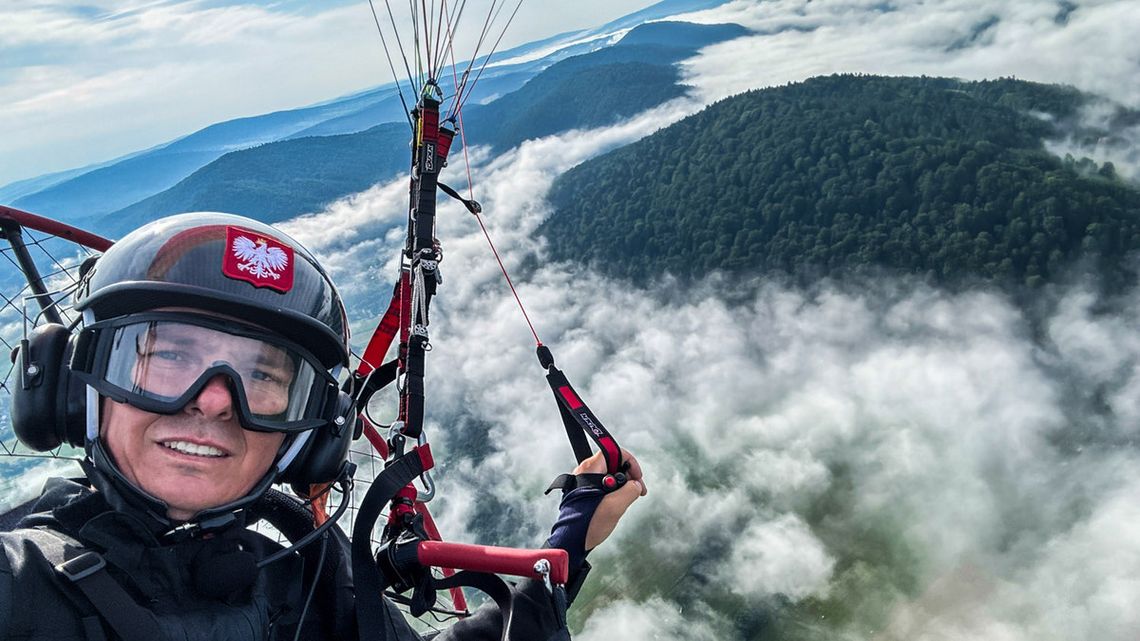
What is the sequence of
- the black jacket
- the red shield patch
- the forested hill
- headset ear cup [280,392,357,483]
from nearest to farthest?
the black jacket
the red shield patch
headset ear cup [280,392,357,483]
the forested hill

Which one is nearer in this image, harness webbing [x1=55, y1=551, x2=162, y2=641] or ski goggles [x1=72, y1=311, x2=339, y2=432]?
harness webbing [x1=55, y1=551, x2=162, y2=641]

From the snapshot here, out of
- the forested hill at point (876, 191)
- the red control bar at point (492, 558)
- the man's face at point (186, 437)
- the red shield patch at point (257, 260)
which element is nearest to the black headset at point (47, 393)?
the man's face at point (186, 437)

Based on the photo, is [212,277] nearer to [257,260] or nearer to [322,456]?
[257,260]

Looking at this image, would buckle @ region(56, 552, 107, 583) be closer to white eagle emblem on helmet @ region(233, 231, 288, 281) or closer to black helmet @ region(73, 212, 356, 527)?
black helmet @ region(73, 212, 356, 527)

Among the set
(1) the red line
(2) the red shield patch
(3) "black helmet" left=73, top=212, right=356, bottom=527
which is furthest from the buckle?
(1) the red line

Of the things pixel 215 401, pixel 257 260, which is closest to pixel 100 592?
pixel 215 401

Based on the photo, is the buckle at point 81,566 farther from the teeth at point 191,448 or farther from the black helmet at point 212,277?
the black helmet at point 212,277

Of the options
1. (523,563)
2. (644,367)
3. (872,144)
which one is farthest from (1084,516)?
(523,563)

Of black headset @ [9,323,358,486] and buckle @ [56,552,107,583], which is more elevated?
black headset @ [9,323,358,486]
